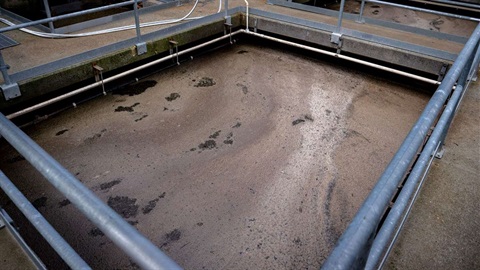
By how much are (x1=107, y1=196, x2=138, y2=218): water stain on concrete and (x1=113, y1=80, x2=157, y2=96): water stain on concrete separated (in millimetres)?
2106

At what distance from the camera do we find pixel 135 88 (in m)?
5.34

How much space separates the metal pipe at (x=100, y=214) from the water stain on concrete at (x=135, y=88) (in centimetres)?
395

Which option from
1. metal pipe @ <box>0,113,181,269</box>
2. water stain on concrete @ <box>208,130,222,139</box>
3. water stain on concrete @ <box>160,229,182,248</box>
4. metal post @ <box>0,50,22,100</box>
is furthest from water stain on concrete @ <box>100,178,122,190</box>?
metal pipe @ <box>0,113,181,269</box>

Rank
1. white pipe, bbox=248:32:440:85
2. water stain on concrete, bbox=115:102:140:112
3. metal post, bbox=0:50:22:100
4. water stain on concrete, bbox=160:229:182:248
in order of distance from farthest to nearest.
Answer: white pipe, bbox=248:32:440:85, water stain on concrete, bbox=115:102:140:112, metal post, bbox=0:50:22:100, water stain on concrete, bbox=160:229:182:248

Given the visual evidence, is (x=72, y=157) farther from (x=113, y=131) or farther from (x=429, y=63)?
(x=429, y=63)

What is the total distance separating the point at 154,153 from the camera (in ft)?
13.3

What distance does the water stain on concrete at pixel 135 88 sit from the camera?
205 inches

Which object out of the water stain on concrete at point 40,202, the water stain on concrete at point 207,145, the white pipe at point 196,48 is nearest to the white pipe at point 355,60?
the white pipe at point 196,48

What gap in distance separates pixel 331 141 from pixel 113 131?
2.61 meters

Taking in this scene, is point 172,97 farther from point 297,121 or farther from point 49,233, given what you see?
point 49,233

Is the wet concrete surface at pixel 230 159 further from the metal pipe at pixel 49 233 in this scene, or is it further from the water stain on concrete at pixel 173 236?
the metal pipe at pixel 49 233

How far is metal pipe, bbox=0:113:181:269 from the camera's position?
34.8 inches

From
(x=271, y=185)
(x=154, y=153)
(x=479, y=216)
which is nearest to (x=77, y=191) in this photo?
(x=479, y=216)

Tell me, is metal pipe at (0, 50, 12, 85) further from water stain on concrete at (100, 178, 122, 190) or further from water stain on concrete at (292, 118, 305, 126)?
water stain on concrete at (292, 118, 305, 126)
